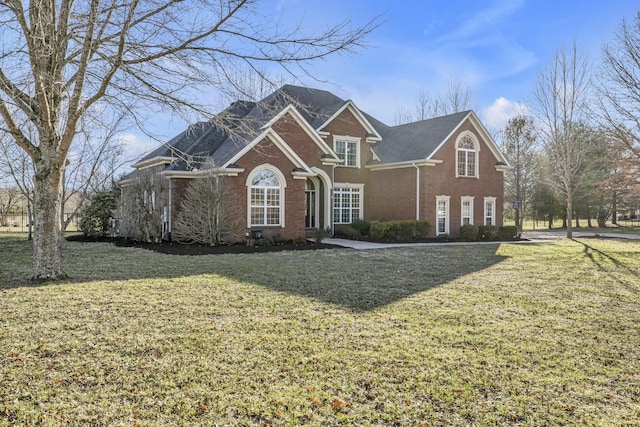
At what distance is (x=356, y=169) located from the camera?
25.1 meters

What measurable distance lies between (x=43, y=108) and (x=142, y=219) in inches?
420

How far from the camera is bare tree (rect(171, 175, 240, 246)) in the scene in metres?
16.9

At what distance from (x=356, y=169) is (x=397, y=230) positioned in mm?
5013

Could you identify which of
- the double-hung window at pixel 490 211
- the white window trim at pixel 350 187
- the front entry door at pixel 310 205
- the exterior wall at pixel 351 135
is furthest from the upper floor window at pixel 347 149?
the double-hung window at pixel 490 211

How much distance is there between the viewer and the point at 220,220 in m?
17.2

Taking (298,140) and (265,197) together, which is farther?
(298,140)

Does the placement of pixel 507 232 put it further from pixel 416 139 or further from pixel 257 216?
pixel 257 216

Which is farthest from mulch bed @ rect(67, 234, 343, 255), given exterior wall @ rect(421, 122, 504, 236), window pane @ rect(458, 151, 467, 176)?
window pane @ rect(458, 151, 467, 176)

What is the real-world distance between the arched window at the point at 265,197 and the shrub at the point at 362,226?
5.89 m

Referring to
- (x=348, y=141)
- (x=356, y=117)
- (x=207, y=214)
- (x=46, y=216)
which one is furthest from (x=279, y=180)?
(x=46, y=216)

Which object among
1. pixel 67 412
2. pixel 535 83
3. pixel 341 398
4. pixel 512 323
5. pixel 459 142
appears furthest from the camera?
pixel 535 83

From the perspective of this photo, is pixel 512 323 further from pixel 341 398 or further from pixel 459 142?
pixel 459 142

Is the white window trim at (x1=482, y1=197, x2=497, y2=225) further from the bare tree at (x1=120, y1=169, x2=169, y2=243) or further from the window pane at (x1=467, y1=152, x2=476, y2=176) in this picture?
the bare tree at (x1=120, y1=169, x2=169, y2=243)

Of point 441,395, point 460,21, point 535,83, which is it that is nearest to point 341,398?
point 441,395
